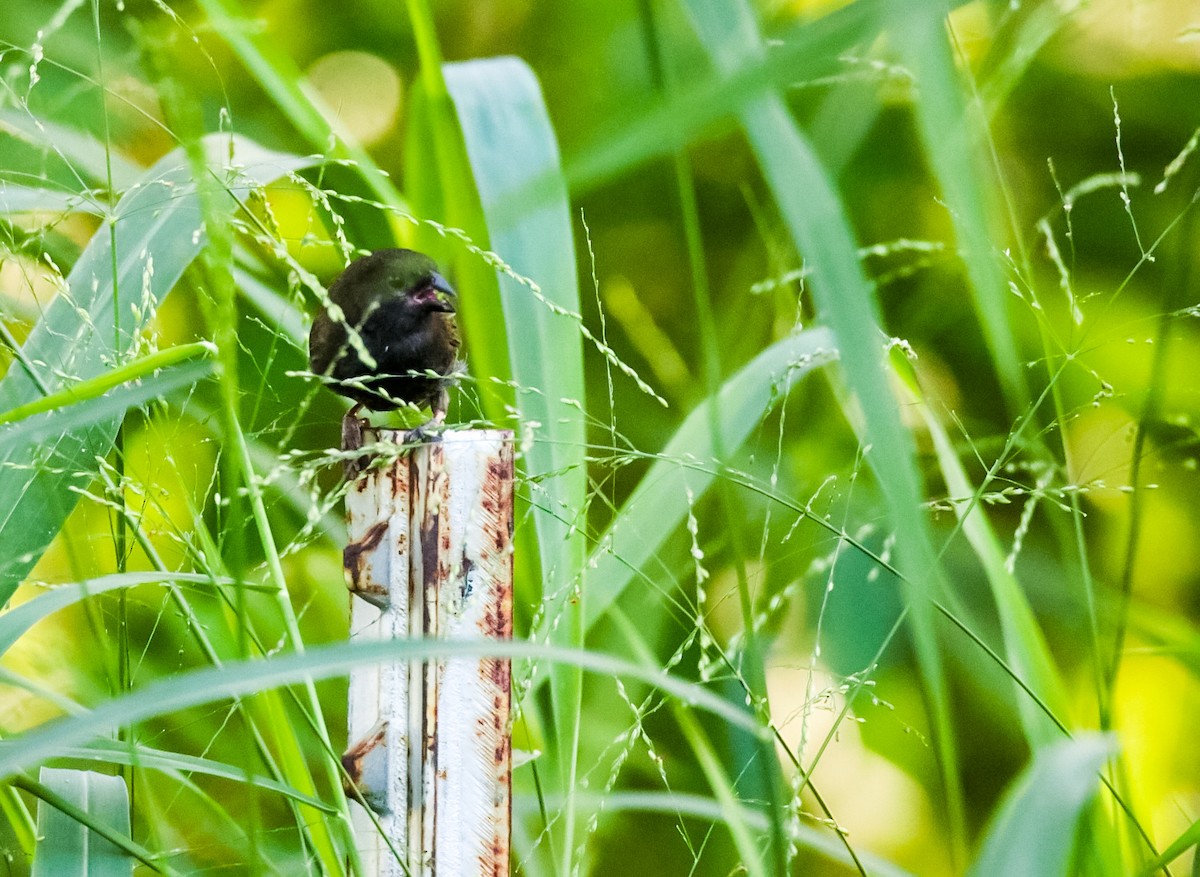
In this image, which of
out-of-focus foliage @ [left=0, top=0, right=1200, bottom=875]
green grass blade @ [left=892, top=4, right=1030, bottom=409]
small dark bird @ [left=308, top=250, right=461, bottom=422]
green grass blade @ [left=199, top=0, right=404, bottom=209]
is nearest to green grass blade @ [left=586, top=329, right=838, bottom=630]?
out-of-focus foliage @ [left=0, top=0, right=1200, bottom=875]

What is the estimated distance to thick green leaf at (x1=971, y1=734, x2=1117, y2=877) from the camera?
0.41m

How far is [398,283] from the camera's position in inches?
44.4

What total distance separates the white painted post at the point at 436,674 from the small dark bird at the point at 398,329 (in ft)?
1.13

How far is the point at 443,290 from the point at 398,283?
0.15ft

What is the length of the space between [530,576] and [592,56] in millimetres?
1069

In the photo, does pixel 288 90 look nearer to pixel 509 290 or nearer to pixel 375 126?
pixel 509 290

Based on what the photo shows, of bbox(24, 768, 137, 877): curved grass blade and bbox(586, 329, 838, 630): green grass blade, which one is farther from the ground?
bbox(586, 329, 838, 630): green grass blade

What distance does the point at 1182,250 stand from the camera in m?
0.55

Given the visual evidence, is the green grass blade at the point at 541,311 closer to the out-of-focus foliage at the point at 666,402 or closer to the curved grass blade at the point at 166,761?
the out-of-focus foliage at the point at 666,402

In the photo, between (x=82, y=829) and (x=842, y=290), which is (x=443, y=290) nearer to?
(x=82, y=829)

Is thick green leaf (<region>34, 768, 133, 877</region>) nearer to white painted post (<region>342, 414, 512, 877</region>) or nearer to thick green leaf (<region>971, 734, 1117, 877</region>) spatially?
white painted post (<region>342, 414, 512, 877</region>)

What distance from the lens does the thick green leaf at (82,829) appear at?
0.72m

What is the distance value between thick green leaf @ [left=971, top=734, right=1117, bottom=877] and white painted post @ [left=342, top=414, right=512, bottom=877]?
361mm

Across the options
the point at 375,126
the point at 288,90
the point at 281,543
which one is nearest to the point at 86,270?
the point at 288,90
